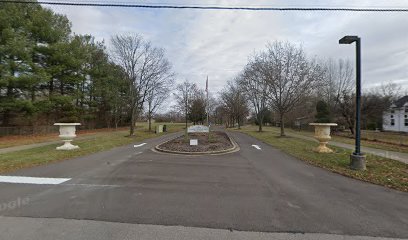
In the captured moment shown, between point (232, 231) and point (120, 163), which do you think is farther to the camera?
point (120, 163)

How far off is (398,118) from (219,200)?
54302mm

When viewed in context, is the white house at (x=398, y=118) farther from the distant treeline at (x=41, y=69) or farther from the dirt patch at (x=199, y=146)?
the distant treeline at (x=41, y=69)

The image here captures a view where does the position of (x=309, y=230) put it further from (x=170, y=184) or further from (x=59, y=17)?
(x=59, y=17)

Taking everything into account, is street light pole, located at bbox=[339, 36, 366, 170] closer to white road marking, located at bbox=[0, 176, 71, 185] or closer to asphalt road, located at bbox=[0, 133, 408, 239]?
asphalt road, located at bbox=[0, 133, 408, 239]

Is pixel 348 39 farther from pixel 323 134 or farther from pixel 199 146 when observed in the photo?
pixel 199 146

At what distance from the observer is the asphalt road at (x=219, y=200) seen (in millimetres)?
4156

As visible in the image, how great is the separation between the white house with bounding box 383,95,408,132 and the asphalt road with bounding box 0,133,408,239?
1844 inches

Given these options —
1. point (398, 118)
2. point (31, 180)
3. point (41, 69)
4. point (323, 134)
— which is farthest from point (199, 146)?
point (398, 118)

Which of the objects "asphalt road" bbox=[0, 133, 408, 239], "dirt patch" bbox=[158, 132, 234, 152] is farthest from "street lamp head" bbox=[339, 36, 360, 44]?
"dirt patch" bbox=[158, 132, 234, 152]

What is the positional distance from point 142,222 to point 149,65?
1053 inches

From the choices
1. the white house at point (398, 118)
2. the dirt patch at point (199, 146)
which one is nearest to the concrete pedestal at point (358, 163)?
the dirt patch at point (199, 146)

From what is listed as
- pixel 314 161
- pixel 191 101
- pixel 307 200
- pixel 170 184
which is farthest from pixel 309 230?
pixel 191 101

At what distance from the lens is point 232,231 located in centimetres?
380

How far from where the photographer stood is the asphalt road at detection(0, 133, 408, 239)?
13.6 ft
